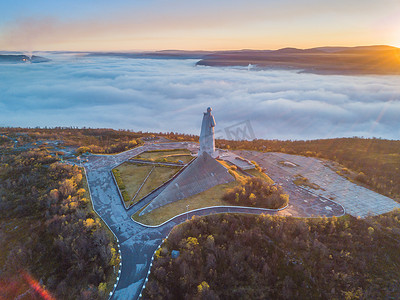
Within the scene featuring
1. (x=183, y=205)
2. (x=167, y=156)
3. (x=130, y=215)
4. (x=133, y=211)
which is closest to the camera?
(x=130, y=215)

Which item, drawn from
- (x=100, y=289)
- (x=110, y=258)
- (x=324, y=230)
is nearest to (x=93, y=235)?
(x=110, y=258)

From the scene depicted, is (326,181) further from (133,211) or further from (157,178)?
(133,211)

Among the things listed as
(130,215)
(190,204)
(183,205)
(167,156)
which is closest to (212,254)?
(190,204)

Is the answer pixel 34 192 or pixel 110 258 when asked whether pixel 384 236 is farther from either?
pixel 34 192

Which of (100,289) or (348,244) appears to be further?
(348,244)

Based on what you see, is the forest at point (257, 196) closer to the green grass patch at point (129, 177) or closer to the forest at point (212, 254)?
the forest at point (212, 254)
